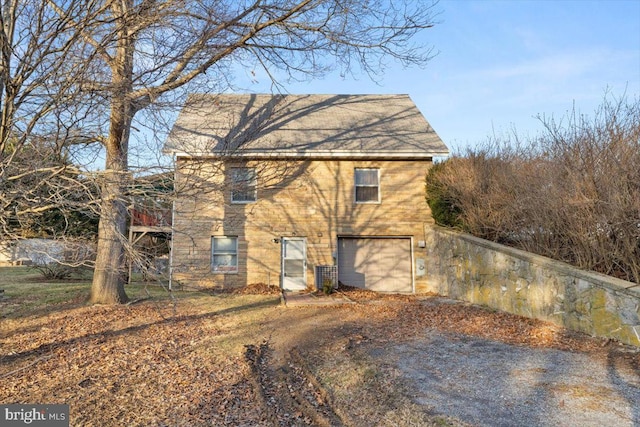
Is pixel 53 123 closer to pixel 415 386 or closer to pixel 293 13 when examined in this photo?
pixel 415 386

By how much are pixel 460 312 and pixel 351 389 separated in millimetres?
5129

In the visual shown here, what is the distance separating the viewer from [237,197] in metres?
13.8

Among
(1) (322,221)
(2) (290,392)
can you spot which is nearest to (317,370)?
(2) (290,392)

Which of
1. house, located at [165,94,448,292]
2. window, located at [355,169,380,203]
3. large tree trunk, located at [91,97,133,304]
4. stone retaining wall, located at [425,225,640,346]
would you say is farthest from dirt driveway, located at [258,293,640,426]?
window, located at [355,169,380,203]

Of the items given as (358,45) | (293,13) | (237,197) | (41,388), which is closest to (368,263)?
(237,197)

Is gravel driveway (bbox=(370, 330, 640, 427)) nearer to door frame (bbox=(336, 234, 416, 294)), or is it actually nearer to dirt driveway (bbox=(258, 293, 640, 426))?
dirt driveway (bbox=(258, 293, 640, 426))

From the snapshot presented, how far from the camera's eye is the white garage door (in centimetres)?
1384

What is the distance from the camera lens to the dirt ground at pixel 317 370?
13.2 ft

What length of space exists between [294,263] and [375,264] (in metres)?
2.71

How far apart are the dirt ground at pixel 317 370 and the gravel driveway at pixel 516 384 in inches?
0.8

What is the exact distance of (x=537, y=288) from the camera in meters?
7.79

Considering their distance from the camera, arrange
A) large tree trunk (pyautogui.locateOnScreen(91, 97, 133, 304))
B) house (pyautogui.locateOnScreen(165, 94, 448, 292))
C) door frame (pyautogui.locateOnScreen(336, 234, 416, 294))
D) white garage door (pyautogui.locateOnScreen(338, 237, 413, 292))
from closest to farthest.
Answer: large tree trunk (pyautogui.locateOnScreen(91, 97, 133, 304))
house (pyautogui.locateOnScreen(165, 94, 448, 292))
door frame (pyautogui.locateOnScreen(336, 234, 416, 294))
white garage door (pyautogui.locateOnScreen(338, 237, 413, 292))

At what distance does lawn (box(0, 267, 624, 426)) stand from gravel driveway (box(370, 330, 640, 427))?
0.29m

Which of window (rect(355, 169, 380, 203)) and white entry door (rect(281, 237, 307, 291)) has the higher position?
window (rect(355, 169, 380, 203))
